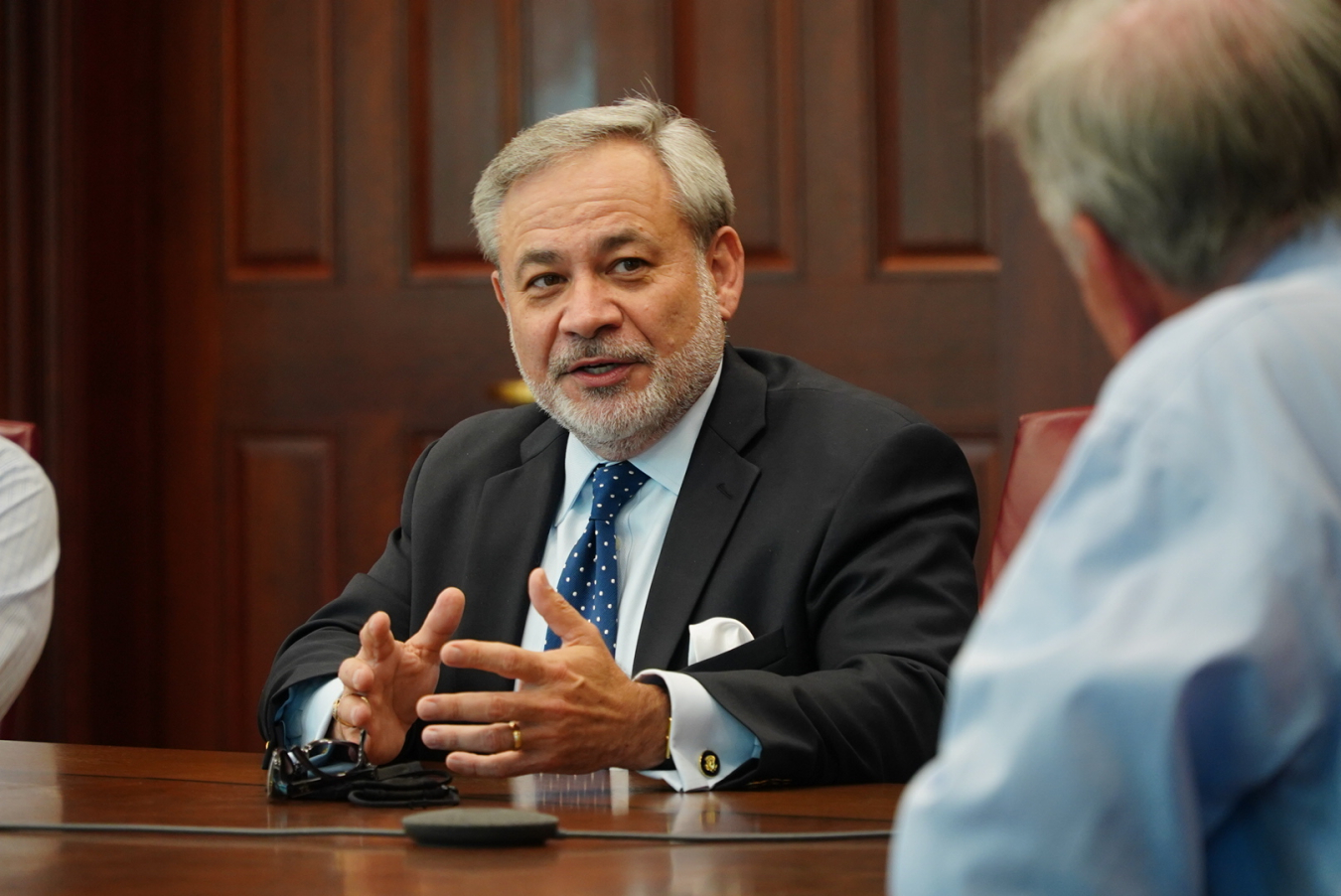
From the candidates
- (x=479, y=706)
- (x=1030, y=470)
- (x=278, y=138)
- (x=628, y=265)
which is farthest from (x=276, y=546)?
(x=479, y=706)

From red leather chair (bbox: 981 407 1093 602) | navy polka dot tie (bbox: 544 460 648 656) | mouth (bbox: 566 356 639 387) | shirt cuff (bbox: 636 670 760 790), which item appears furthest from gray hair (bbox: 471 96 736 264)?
shirt cuff (bbox: 636 670 760 790)

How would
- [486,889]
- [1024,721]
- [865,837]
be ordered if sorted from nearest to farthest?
1. [1024,721]
2. [486,889]
3. [865,837]

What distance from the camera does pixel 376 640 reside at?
1574mm

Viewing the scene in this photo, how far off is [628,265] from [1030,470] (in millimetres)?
575

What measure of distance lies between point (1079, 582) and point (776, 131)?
7.99 ft

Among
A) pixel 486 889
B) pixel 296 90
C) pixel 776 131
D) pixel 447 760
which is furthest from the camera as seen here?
pixel 296 90

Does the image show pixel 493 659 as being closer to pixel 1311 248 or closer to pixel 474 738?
pixel 474 738

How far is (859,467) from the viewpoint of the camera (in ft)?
6.01

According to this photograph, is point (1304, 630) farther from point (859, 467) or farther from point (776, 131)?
point (776, 131)

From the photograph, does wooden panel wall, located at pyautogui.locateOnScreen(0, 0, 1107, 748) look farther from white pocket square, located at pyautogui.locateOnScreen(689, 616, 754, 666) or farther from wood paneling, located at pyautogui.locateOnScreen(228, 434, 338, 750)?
white pocket square, located at pyautogui.locateOnScreen(689, 616, 754, 666)

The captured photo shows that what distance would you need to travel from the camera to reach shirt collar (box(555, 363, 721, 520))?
1.98 meters

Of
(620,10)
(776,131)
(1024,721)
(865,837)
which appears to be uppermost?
(620,10)

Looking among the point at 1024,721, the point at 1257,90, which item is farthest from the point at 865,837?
the point at 1257,90

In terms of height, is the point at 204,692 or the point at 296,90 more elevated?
the point at 296,90
